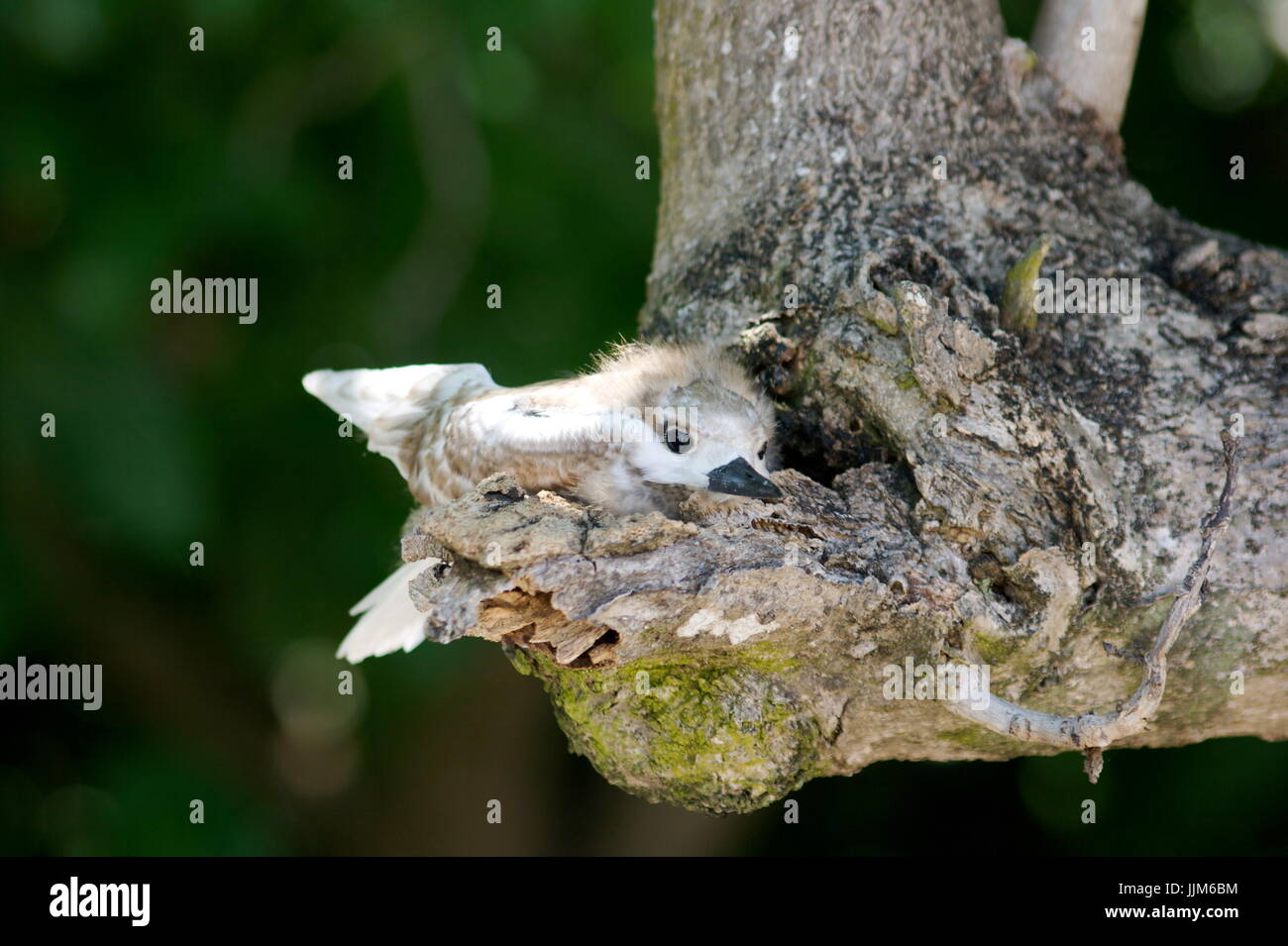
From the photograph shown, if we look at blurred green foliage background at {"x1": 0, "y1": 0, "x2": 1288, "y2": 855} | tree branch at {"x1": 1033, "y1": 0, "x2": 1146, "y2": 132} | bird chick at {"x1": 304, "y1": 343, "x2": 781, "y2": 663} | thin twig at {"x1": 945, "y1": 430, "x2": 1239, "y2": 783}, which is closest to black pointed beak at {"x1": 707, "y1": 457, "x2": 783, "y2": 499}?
bird chick at {"x1": 304, "y1": 343, "x2": 781, "y2": 663}

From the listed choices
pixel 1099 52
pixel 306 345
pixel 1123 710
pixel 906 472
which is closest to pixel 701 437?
pixel 906 472

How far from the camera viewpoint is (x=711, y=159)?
357 centimetres

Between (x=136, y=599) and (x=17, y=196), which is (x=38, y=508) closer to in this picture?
(x=136, y=599)

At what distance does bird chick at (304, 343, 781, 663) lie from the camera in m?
2.98

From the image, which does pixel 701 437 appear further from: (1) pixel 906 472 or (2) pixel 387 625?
(2) pixel 387 625

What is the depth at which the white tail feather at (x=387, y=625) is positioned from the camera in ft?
13.3

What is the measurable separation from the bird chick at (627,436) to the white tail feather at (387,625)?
0.64m

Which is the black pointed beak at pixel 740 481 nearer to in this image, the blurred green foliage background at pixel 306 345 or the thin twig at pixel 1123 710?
the thin twig at pixel 1123 710

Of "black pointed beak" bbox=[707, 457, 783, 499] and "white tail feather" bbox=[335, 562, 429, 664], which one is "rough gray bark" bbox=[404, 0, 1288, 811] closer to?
Answer: "black pointed beak" bbox=[707, 457, 783, 499]

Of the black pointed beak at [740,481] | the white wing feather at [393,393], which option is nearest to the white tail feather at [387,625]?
the white wing feather at [393,393]

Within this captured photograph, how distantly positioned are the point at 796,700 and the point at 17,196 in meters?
4.52

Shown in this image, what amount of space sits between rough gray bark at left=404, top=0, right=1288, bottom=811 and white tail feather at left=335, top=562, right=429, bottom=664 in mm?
1198

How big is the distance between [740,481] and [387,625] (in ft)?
5.81

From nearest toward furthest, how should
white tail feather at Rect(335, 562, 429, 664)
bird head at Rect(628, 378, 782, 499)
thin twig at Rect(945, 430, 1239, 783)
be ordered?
thin twig at Rect(945, 430, 1239, 783) < bird head at Rect(628, 378, 782, 499) < white tail feather at Rect(335, 562, 429, 664)
